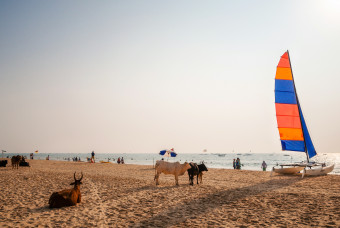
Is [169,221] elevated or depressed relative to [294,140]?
depressed

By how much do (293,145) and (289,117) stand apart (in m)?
2.94

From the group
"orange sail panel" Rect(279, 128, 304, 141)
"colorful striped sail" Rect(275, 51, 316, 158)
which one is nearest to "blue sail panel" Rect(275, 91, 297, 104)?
"colorful striped sail" Rect(275, 51, 316, 158)

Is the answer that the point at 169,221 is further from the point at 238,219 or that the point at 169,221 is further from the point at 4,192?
the point at 4,192

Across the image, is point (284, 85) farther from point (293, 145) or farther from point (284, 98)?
point (293, 145)

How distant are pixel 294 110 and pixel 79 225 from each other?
23.0 m

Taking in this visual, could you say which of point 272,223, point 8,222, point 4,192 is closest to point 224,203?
point 272,223

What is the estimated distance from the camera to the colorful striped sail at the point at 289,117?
927 inches

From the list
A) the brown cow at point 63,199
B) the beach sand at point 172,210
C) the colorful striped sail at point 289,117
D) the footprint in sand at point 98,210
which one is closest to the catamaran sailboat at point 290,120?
the colorful striped sail at point 289,117

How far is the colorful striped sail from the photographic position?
23.5 m

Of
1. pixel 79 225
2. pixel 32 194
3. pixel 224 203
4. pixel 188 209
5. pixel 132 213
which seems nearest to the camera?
pixel 79 225

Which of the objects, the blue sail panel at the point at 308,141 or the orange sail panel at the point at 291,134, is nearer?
the orange sail panel at the point at 291,134

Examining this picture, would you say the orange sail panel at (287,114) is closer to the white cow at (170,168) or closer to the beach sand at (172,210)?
the beach sand at (172,210)

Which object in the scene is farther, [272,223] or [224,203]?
[224,203]

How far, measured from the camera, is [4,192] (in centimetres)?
1269
